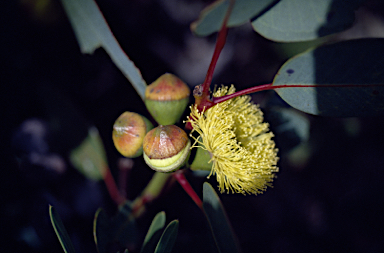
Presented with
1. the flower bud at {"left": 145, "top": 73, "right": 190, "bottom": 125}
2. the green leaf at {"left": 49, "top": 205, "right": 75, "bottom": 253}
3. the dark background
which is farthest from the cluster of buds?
the dark background

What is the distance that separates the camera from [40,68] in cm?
136

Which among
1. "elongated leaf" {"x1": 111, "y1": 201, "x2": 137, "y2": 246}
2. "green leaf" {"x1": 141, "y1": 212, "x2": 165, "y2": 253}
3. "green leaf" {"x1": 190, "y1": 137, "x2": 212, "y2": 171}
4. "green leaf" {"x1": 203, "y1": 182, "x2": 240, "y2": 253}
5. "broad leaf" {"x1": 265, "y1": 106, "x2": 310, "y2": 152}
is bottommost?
"broad leaf" {"x1": 265, "y1": 106, "x2": 310, "y2": 152}

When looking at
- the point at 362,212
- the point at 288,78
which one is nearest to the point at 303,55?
the point at 288,78

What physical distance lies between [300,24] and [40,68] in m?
1.30

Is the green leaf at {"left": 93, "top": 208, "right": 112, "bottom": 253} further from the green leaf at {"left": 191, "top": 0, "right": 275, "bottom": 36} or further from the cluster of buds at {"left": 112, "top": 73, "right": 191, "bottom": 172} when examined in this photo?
the green leaf at {"left": 191, "top": 0, "right": 275, "bottom": 36}

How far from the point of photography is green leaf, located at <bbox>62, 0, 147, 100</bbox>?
1031 millimetres

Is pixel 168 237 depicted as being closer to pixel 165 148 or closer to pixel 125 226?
pixel 165 148

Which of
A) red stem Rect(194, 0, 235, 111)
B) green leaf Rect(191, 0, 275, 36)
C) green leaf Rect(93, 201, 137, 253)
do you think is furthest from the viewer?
green leaf Rect(93, 201, 137, 253)

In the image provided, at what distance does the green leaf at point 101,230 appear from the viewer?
980 millimetres

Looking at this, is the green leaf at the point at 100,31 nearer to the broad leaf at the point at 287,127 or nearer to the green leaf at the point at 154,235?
the green leaf at the point at 154,235

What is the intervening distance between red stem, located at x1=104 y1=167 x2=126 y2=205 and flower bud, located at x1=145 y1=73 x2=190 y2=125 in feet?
2.51

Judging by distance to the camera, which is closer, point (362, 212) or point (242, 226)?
point (242, 226)

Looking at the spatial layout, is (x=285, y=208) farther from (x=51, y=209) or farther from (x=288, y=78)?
(x=51, y=209)

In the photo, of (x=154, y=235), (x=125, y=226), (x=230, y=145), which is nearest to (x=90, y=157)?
(x=125, y=226)
